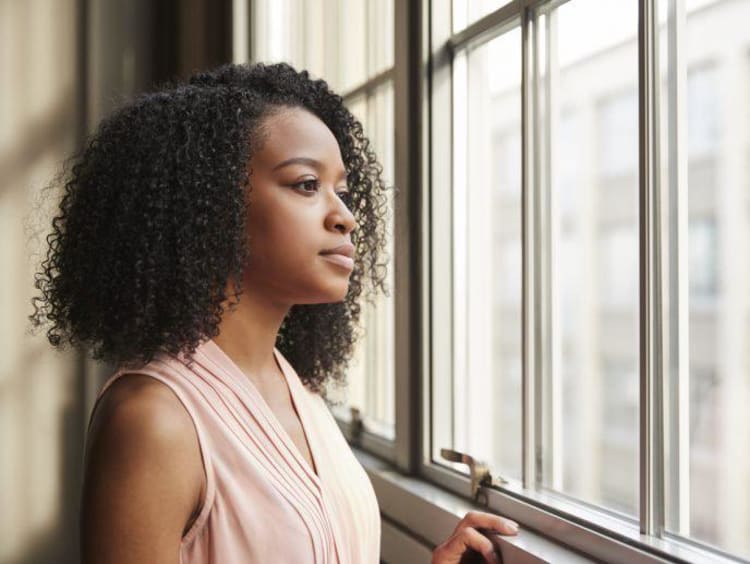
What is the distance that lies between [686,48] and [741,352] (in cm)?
3189

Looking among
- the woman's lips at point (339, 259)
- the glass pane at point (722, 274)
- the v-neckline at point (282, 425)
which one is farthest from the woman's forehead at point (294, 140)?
the glass pane at point (722, 274)

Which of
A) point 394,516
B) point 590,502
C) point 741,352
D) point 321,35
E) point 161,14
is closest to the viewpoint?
point 590,502

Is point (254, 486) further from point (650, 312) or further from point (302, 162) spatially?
point (650, 312)

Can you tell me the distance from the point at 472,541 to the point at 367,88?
46.0 inches

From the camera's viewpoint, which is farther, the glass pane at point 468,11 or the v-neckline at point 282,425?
the glass pane at point 468,11

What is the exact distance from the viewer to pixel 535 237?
1.37 meters

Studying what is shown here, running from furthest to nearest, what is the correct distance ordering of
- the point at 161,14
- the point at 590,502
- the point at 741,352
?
the point at 741,352 < the point at 161,14 < the point at 590,502

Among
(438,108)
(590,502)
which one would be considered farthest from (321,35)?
(590,502)

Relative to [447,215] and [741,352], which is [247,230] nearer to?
[447,215]

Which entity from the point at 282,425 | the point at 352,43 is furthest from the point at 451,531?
the point at 352,43

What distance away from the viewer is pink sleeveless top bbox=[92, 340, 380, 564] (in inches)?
35.8

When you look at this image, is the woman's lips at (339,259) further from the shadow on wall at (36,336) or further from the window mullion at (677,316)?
the shadow on wall at (36,336)

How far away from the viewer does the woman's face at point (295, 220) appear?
3.26ft

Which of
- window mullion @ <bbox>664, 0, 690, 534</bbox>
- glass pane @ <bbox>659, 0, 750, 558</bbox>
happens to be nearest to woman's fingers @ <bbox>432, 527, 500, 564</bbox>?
window mullion @ <bbox>664, 0, 690, 534</bbox>
